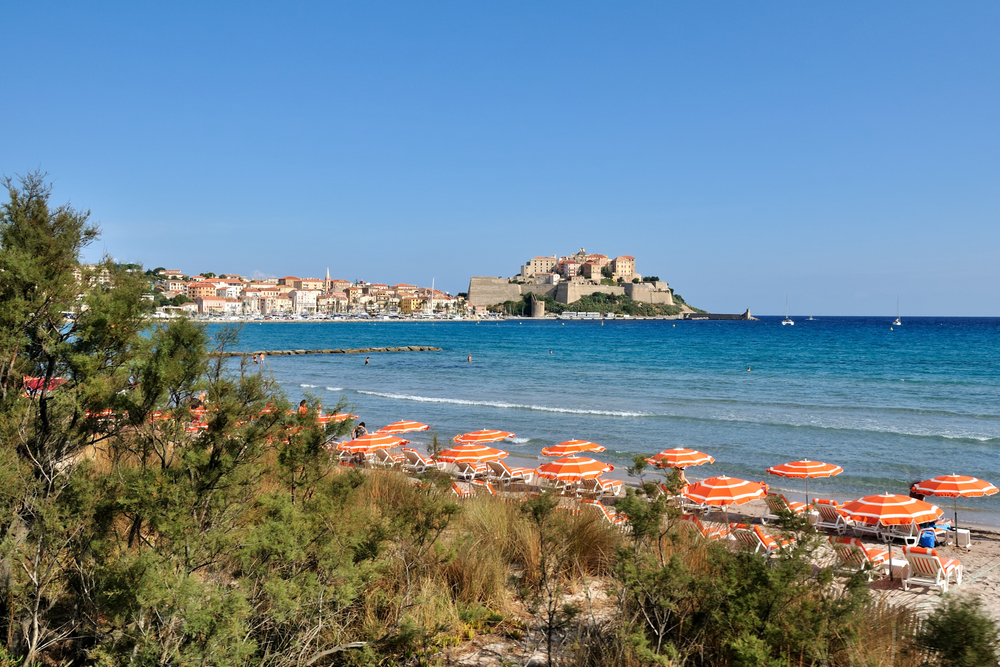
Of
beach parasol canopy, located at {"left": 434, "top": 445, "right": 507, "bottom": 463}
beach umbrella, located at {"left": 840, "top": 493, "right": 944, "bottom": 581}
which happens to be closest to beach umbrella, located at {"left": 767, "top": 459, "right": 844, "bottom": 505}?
beach umbrella, located at {"left": 840, "top": 493, "right": 944, "bottom": 581}

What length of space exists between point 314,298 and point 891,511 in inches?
5489

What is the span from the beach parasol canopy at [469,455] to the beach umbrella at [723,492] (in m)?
3.98

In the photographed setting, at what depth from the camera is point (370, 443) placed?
528 inches

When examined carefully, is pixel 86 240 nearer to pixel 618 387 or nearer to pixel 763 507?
pixel 763 507

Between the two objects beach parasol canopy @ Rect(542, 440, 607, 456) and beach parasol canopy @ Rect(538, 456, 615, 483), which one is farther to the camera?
beach parasol canopy @ Rect(542, 440, 607, 456)

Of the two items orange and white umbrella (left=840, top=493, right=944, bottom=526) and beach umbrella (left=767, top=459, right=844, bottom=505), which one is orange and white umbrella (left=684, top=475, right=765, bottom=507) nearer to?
beach umbrella (left=767, top=459, right=844, bottom=505)

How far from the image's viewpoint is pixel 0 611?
358cm

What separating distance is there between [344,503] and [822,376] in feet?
105

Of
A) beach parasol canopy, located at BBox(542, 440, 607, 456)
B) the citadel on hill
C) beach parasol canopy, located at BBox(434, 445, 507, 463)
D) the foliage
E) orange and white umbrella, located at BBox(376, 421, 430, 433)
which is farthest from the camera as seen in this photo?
the citadel on hill

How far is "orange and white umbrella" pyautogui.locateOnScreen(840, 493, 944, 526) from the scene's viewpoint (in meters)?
8.29

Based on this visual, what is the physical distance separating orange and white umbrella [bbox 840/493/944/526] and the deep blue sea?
2.63m

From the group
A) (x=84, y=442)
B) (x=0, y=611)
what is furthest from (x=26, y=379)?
(x=0, y=611)

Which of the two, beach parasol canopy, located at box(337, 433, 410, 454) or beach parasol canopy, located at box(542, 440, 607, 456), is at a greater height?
beach parasol canopy, located at box(542, 440, 607, 456)

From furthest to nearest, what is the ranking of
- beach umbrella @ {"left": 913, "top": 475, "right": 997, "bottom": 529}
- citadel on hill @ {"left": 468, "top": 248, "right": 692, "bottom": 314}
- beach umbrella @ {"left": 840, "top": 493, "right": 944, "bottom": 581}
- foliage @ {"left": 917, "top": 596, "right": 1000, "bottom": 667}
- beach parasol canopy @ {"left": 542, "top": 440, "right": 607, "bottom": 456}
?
1. citadel on hill @ {"left": 468, "top": 248, "right": 692, "bottom": 314}
2. beach parasol canopy @ {"left": 542, "top": 440, "right": 607, "bottom": 456}
3. beach umbrella @ {"left": 913, "top": 475, "right": 997, "bottom": 529}
4. beach umbrella @ {"left": 840, "top": 493, "right": 944, "bottom": 581}
5. foliage @ {"left": 917, "top": 596, "right": 1000, "bottom": 667}
